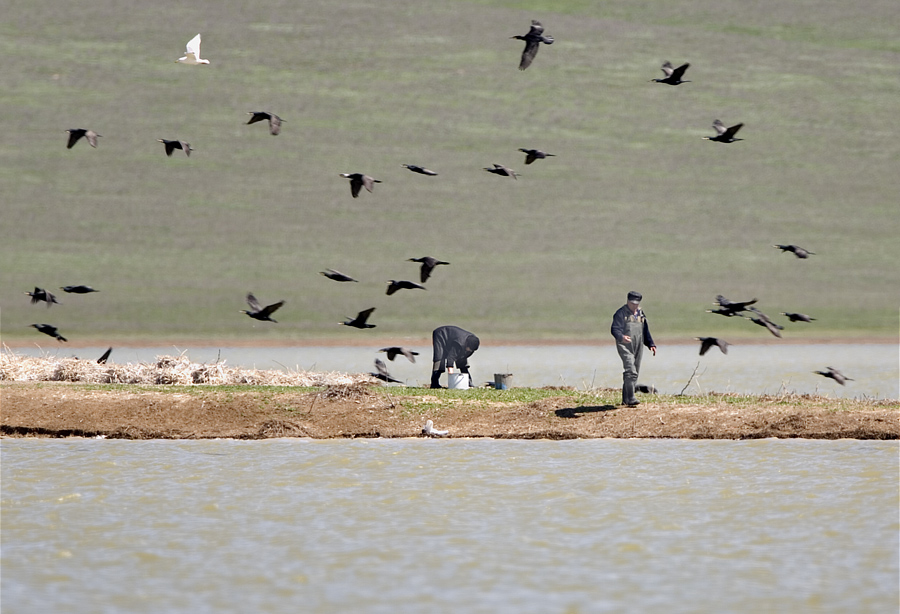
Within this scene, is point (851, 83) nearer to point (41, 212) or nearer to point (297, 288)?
point (297, 288)

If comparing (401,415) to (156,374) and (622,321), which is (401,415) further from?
(156,374)

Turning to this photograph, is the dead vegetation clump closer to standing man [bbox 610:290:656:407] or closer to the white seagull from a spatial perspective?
the white seagull

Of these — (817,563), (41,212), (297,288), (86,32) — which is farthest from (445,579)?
(86,32)

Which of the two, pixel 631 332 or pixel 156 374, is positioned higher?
pixel 631 332

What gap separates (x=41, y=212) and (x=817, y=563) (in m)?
57.8

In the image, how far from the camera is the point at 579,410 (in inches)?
877

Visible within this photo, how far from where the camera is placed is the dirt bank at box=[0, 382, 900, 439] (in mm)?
21562

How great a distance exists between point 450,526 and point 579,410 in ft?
24.0

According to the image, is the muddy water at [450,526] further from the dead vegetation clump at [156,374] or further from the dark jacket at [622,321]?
the dead vegetation clump at [156,374]

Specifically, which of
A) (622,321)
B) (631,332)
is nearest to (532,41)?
(622,321)

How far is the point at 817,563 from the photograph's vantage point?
1323cm

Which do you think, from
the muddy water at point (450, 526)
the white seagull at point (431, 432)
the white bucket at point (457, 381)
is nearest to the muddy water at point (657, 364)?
the white bucket at point (457, 381)

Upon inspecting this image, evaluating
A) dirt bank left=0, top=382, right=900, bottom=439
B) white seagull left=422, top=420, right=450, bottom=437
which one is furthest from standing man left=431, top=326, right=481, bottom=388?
white seagull left=422, top=420, right=450, bottom=437

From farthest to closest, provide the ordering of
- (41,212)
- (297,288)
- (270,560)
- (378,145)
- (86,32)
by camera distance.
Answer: (86,32), (378,145), (41,212), (297,288), (270,560)
